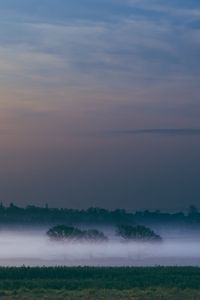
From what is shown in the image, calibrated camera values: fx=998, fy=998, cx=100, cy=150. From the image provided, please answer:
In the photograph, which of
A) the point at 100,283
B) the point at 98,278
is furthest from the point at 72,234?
the point at 100,283

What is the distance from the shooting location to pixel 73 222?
152000 millimetres

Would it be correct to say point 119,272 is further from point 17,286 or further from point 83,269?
point 17,286

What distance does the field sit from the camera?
148 ft

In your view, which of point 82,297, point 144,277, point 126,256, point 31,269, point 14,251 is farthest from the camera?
point 14,251

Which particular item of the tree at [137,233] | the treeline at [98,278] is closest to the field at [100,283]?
the treeline at [98,278]

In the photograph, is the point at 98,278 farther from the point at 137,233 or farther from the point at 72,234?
the point at 137,233

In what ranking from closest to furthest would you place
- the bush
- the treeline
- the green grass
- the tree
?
1. the green grass
2. the treeline
3. the bush
4. the tree

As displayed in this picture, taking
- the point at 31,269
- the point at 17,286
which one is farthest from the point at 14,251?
the point at 17,286

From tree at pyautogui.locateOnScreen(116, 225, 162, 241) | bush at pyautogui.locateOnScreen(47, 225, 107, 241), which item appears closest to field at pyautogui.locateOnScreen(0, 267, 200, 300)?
bush at pyautogui.locateOnScreen(47, 225, 107, 241)

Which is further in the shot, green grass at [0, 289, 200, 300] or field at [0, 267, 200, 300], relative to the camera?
field at [0, 267, 200, 300]

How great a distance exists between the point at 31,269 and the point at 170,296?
1655 cm

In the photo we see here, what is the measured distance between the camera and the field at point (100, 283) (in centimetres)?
4497

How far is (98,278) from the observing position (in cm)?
5528

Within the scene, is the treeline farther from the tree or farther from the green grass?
the tree
